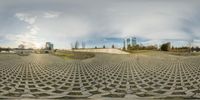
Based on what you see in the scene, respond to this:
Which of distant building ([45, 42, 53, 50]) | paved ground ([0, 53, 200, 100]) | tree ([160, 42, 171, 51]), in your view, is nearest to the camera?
paved ground ([0, 53, 200, 100])

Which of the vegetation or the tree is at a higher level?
the tree

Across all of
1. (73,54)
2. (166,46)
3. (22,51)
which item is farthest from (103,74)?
(22,51)

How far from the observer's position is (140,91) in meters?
6.76

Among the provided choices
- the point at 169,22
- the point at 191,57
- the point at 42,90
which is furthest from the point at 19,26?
the point at 191,57

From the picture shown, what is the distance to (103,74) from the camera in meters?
7.27

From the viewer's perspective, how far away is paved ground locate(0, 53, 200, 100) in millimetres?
6820

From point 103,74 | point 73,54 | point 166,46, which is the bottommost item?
→ point 103,74

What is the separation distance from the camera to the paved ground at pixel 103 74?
6.82m

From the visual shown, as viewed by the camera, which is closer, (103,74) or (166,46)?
(166,46)

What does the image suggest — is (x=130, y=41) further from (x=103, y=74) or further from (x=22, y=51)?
(x=22, y=51)

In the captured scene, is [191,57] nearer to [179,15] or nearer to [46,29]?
[179,15]

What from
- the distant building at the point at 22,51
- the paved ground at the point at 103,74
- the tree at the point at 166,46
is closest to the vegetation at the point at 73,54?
the paved ground at the point at 103,74

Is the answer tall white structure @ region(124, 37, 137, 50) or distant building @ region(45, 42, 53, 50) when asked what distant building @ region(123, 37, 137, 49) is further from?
distant building @ region(45, 42, 53, 50)

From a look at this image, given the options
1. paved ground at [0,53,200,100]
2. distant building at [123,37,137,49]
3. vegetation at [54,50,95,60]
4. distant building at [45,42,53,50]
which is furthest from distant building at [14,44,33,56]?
distant building at [123,37,137,49]
